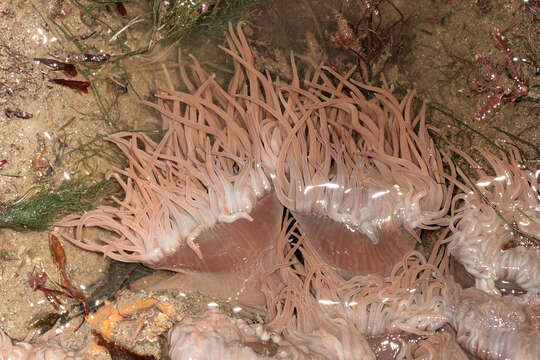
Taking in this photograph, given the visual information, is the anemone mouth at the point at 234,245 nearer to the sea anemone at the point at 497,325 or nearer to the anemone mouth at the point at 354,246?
the anemone mouth at the point at 354,246

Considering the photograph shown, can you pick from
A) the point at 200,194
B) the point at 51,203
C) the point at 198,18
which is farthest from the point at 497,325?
the point at 51,203

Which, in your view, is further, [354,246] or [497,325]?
[354,246]

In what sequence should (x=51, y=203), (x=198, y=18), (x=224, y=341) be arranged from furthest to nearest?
(x=198, y=18) < (x=51, y=203) < (x=224, y=341)

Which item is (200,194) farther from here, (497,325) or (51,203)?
(497,325)

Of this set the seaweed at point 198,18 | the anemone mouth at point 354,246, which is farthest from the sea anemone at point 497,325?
the seaweed at point 198,18

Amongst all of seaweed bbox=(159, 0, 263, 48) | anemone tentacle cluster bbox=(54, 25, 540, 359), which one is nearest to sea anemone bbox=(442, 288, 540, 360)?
Result: anemone tentacle cluster bbox=(54, 25, 540, 359)

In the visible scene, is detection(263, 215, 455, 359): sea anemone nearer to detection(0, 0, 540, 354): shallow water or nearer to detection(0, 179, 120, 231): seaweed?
detection(0, 0, 540, 354): shallow water

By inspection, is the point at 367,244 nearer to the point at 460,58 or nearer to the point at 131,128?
the point at 460,58
